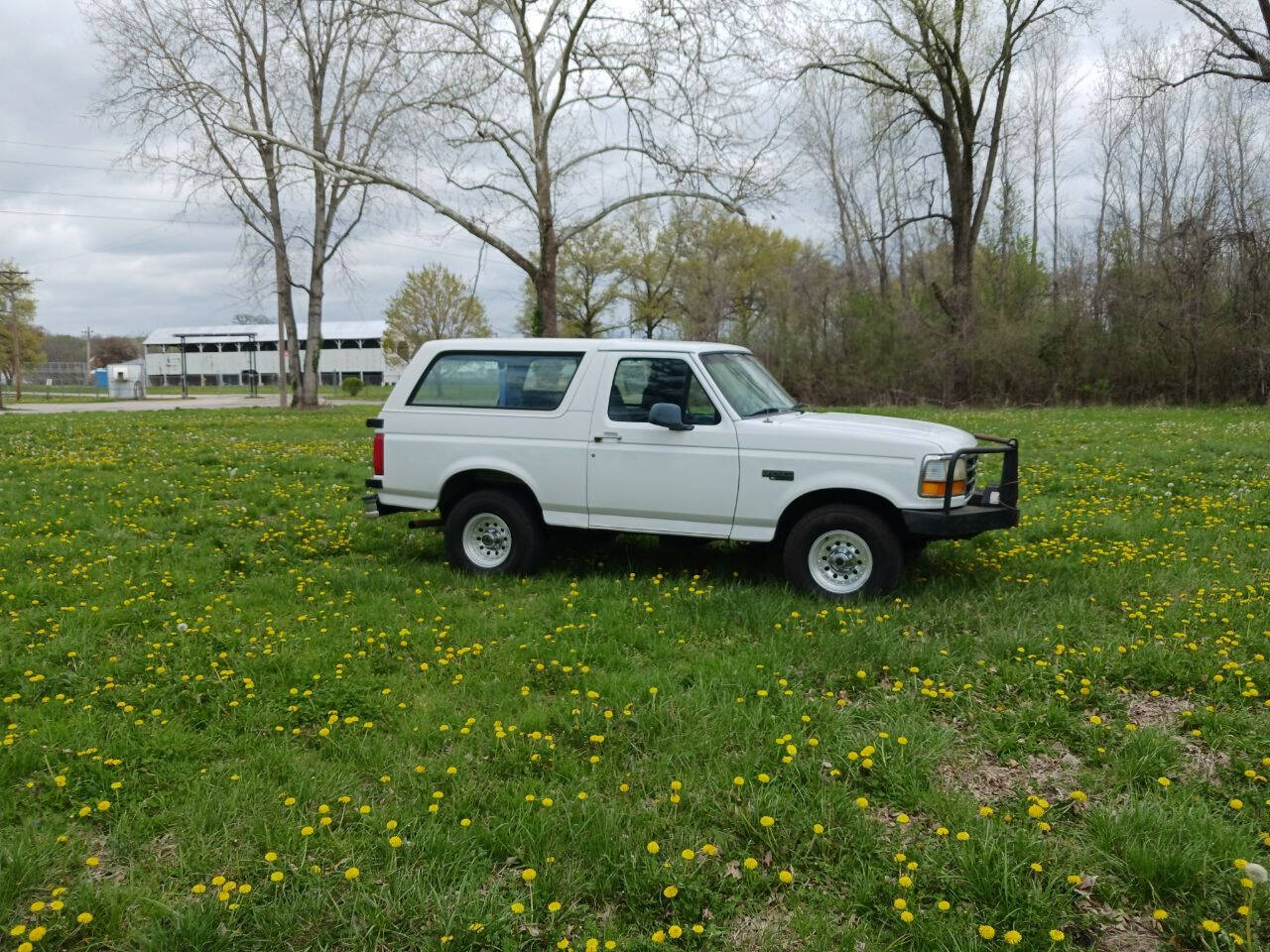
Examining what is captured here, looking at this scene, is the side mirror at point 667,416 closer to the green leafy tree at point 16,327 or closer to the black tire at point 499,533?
the black tire at point 499,533

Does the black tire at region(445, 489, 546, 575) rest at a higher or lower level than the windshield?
lower

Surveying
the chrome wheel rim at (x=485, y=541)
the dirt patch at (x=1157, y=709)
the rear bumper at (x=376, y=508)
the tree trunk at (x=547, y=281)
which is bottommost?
the dirt patch at (x=1157, y=709)

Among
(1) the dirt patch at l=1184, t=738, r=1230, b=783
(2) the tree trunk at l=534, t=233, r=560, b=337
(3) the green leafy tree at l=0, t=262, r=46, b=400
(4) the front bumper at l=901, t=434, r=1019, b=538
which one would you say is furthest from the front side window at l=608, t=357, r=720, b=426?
(3) the green leafy tree at l=0, t=262, r=46, b=400

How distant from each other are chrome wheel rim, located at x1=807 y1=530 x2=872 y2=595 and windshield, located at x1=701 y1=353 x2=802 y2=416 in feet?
3.63

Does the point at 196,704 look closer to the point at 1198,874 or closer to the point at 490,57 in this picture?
the point at 1198,874

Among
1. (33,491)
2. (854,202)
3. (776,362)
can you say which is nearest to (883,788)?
(33,491)

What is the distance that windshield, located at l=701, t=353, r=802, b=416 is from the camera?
21.0 feet

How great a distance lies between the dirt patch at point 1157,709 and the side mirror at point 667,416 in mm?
3229

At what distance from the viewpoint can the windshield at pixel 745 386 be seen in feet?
21.0

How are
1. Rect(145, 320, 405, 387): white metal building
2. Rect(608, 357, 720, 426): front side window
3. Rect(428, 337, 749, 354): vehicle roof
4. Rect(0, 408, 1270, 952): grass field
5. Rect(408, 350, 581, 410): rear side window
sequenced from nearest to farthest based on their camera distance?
Rect(0, 408, 1270, 952): grass field < Rect(608, 357, 720, 426): front side window < Rect(428, 337, 749, 354): vehicle roof < Rect(408, 350, 581, 410): rear side window < Rect(145, 320, 405, 387): white metal building

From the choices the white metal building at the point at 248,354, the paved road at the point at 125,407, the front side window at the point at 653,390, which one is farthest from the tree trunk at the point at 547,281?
the white metal building at the point at 248,354

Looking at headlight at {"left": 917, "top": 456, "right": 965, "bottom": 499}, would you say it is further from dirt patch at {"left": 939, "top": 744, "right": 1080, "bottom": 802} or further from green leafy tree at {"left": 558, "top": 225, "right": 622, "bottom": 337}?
green leafy tree at {"left": 558, "top": 225, "right": 622, "bottom": 337}

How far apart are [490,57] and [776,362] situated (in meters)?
15.0

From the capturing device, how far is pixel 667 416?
6.09 metres
